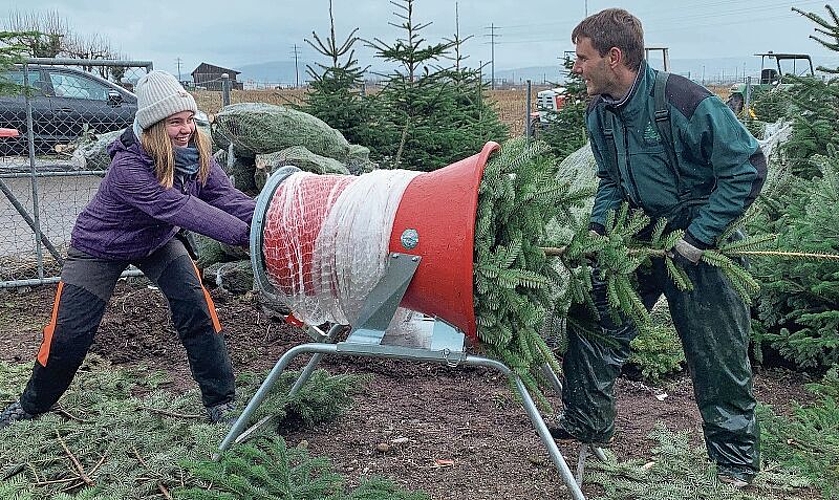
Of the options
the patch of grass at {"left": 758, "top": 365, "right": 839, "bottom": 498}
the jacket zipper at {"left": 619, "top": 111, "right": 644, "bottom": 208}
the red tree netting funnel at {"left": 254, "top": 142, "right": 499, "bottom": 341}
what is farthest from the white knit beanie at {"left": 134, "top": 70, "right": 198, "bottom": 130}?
the patch of grass at {"left": 758, "top": 365, "right": 839, "bottom": 498}

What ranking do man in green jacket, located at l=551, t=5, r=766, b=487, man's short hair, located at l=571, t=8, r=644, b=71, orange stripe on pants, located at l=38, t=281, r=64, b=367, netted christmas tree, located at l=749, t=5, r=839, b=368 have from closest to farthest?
1. man in green jacket, located at l=551, t=5, r=766, b=487
2. man's short hair, located at l=571, t=8, r=644, b=71
3. orange stripe on pants, located at l=38, t=281, r=64, b=367
4. netted christmas tree, located at l=749, t=5, r=839, b=368

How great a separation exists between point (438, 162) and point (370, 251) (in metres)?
5.82

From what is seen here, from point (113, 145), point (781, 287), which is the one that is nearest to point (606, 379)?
point (781, 287)

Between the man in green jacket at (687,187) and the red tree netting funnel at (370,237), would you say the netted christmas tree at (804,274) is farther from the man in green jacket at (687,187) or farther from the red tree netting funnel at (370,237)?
the red tree netting funnel at (370,237)

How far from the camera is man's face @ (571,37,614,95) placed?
9.82 ft

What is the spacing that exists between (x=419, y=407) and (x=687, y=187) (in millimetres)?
1825

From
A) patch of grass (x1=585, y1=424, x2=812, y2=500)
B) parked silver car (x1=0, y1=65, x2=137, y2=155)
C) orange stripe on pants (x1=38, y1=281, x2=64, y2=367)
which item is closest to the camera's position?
patch of grass (x1=585, y1=424, x2=812, y2=500)

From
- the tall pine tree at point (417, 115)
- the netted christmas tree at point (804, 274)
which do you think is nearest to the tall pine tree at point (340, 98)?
the tall pine tree at point (417, 115)

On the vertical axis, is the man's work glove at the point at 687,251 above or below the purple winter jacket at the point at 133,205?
below

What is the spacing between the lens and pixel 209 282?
6.34m

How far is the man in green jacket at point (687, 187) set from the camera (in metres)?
2.84

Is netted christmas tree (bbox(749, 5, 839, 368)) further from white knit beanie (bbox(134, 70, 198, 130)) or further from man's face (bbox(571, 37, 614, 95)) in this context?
white knit beanie (bbox(134, 70, 198, 130))

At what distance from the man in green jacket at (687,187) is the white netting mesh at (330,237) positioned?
84 centimetres

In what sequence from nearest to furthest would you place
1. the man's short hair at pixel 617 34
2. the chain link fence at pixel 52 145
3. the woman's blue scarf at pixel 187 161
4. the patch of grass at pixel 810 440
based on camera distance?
the man's short hair at pixel 617 34 < the patch of grass at pixel 810 440 < the woman's blue scarf at pixel 187 161 < the chain link fence at pixel 52 145
